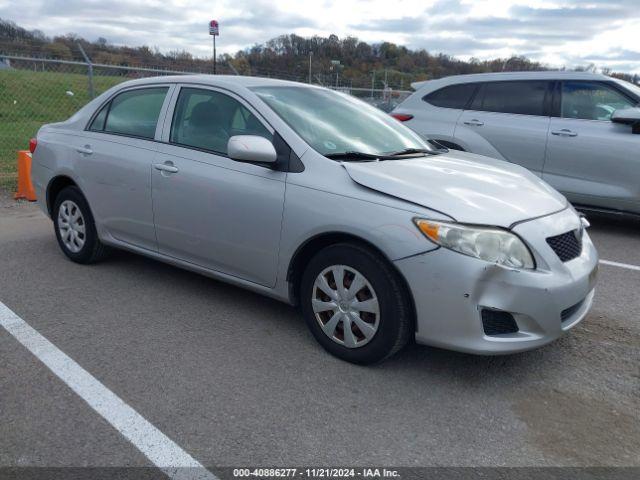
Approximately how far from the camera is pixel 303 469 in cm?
248

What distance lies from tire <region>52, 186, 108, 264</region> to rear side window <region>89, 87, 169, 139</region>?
2.07 ft

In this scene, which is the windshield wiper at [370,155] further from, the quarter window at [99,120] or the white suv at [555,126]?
the white suv at [555,126]

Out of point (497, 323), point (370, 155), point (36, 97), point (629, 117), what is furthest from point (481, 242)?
point (36, 97)

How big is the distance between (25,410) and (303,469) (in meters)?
1.41

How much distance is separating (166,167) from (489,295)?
7.91ft

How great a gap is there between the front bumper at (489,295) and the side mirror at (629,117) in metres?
3.82

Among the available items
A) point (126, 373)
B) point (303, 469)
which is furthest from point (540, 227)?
point (126, 373)

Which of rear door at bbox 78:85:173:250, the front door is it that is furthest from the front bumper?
rear door at bbox 78:85:173:250

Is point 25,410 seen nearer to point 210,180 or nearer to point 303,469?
point 303,469


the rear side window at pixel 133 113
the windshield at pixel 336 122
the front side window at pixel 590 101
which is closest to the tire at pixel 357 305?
the windshield at pixel 336 122

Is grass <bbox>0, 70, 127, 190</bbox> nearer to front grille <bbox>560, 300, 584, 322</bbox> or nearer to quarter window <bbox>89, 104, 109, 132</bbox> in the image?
quarter window <bbox>89, 104, 109, 132</bbox>

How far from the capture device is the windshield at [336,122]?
3.78 metres

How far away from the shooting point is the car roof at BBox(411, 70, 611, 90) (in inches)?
266

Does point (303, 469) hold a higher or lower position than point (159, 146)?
lower
